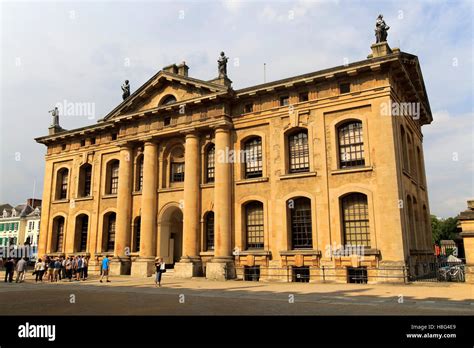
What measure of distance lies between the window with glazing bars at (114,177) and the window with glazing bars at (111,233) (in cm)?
227

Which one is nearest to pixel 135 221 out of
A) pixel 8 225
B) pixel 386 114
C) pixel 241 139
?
pixel 241 139

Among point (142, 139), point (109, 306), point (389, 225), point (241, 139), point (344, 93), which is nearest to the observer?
point (109, 306)

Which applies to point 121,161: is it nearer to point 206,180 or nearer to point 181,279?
point 206,180

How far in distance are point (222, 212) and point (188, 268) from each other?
13.8ft

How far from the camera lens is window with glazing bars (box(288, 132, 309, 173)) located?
2470 cm

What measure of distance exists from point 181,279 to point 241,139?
9.97m

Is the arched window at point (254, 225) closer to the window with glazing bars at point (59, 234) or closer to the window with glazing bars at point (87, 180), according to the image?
the window with glazing bars at point (87, 180)

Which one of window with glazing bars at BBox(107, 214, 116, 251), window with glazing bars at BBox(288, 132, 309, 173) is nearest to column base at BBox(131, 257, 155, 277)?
window with glazing bars at BBox(107, 214, 116, 251)

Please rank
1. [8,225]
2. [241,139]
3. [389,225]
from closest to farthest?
1. [389,225]
2. [241,139]
3. [8,225]

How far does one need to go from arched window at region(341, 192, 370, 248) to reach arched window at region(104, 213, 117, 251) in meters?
19.1

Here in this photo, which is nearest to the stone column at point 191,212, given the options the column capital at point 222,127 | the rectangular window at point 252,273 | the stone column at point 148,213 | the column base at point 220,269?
the column base at point 220,269

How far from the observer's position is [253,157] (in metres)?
26.6

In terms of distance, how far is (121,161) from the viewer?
30812 mm

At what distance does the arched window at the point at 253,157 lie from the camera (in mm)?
26297
